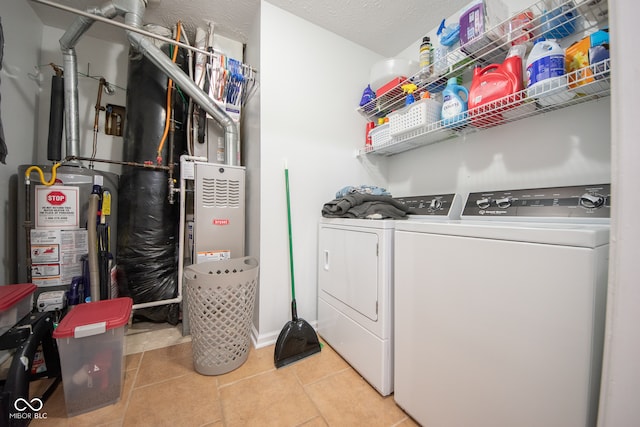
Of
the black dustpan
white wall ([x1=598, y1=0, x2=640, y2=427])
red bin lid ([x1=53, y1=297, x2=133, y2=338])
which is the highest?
white wall ([x1=598, y1=0, x2=640, y2=427])

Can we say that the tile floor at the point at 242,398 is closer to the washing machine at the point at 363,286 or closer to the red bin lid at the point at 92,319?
the washing machine at the point at 363,286

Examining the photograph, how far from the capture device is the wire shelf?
891 mm

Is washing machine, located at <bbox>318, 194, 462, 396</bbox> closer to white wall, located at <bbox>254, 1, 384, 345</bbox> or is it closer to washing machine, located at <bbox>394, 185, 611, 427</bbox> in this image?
washing machine, located at <bbox>394, 185, 611, 427</bbox>

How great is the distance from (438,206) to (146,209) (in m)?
2.05

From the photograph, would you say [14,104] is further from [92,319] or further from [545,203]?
[545,203]

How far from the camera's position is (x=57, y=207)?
4.46ft

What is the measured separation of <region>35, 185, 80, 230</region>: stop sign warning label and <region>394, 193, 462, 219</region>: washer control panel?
2.18 meters

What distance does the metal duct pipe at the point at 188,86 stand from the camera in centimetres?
152

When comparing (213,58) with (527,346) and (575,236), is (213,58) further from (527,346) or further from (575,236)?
(527,346)

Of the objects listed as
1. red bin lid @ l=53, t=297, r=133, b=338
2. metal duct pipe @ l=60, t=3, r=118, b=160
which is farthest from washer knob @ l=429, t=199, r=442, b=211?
metal duct pipe @ l=60, t=3, r=118, b=160

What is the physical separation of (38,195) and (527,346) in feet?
8.08

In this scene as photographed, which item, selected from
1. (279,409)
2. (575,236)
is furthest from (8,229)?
(575,236)

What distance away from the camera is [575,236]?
56 cm

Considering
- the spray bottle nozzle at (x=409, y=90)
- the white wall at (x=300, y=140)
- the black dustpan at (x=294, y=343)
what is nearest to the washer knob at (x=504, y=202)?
the spray bottle nozzle at (x=409, y=90)
